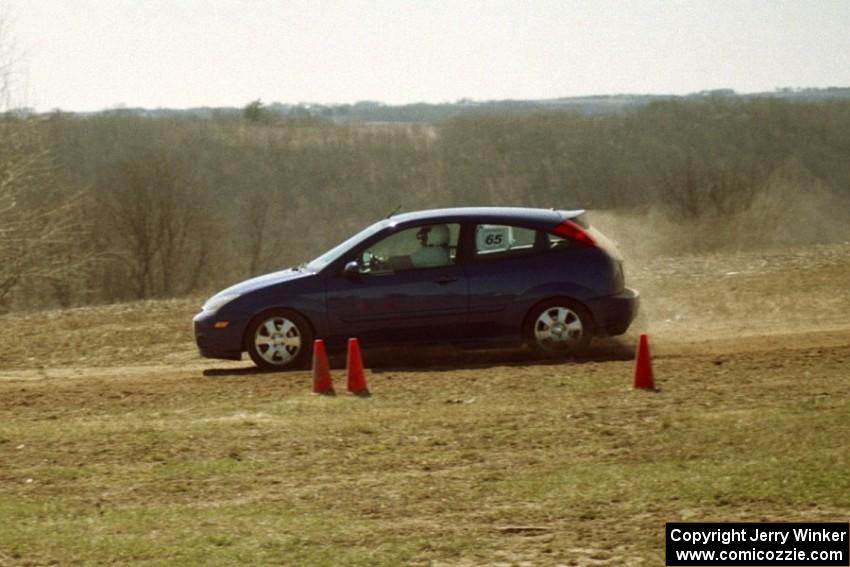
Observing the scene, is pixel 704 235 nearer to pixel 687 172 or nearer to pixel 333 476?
pixel 687 172

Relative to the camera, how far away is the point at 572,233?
14.2 meters

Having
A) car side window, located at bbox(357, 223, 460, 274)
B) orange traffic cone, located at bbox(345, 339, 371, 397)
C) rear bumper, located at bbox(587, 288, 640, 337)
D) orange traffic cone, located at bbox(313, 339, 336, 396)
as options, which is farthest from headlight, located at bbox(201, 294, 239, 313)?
rear bumper, located at bbox(587, 288, 640, 337)

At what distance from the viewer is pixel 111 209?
59.2 metres

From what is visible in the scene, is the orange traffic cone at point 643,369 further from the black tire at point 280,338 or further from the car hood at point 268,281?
the car hood at point 268,281

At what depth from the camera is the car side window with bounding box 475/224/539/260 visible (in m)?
14.2

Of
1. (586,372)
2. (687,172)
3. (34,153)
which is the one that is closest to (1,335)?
(586,372)

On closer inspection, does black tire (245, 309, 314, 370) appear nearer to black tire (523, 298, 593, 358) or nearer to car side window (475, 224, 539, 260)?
car side window (475, 224, 539, 260)

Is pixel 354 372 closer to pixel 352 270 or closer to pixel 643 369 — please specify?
pixel 352 270

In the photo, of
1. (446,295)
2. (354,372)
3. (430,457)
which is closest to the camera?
(430,457)

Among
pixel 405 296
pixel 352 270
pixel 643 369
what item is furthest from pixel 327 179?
pixel 643 369

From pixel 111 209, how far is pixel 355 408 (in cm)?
4930

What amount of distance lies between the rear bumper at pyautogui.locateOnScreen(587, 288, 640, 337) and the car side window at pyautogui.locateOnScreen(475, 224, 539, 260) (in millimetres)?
840

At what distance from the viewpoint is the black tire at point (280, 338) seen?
46.6 feet

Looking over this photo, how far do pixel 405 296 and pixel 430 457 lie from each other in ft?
15.0
